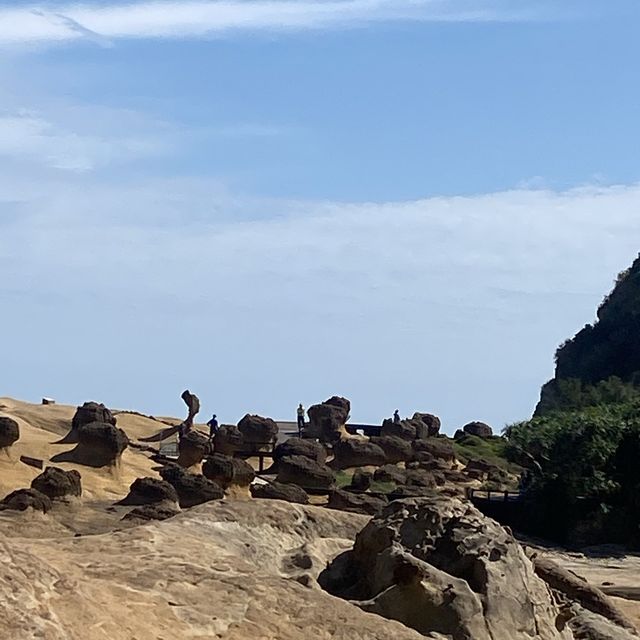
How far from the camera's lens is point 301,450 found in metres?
40.1

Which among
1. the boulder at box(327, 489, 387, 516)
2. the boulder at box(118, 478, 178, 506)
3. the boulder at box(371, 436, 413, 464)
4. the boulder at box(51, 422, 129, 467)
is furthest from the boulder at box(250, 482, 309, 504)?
the boulder at box(371, 436, 413, 464)

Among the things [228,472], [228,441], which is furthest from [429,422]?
[228,472]

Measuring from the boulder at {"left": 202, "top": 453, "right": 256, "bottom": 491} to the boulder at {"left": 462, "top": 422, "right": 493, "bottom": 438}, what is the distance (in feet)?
84.9

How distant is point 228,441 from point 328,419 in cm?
814

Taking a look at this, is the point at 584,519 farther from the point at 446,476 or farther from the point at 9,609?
the point at 9,609

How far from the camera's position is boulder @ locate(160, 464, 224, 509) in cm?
2770

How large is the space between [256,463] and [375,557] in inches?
1276

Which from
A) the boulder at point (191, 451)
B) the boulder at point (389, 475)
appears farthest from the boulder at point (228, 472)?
the boulder at point (389, 475)

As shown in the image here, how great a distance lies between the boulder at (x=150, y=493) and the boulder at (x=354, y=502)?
11.2ft

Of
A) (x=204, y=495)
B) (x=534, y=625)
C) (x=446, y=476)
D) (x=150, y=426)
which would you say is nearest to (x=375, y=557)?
(x=534, y=625)

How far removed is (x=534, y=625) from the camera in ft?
30.1

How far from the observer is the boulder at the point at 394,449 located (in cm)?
4497

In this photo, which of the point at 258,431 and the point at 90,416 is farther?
the point at 258,431

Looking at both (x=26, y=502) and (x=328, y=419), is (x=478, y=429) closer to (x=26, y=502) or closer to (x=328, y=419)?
(x=328, y=419)
